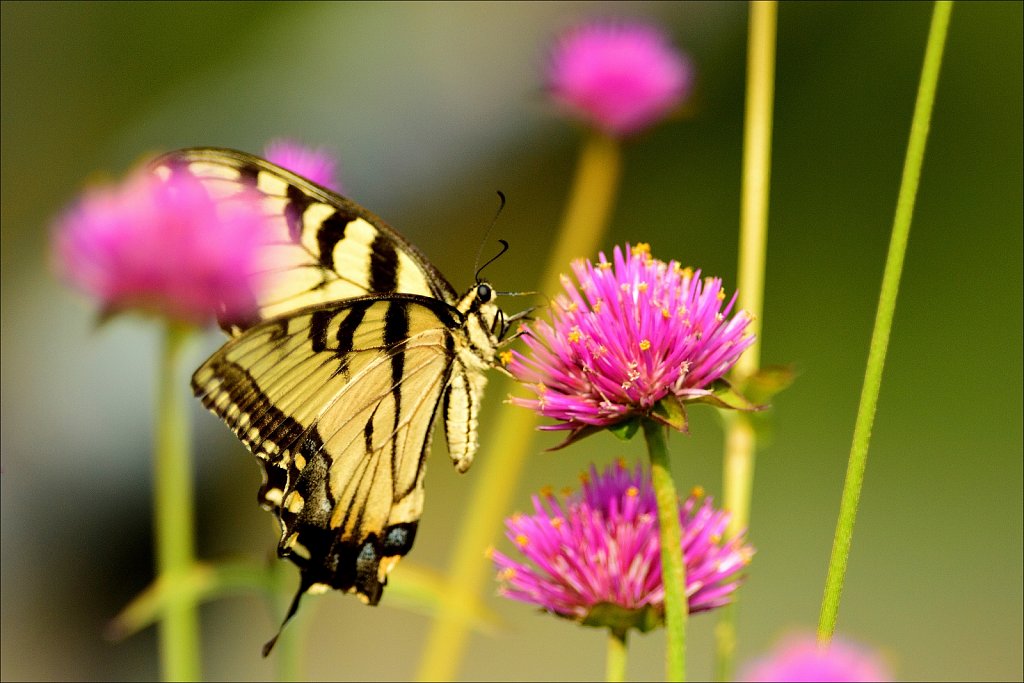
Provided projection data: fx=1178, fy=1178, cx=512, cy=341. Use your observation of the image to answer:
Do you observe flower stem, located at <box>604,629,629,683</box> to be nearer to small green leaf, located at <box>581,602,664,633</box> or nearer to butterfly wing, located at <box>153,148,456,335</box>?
small green leaf, located at <box>581,602,664,633</box>

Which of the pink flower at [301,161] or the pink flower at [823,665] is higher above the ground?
the pink flower at [301,161]

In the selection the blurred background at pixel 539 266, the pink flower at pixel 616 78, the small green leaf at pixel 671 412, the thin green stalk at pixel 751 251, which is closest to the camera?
the small green leaf at pixel 671 412

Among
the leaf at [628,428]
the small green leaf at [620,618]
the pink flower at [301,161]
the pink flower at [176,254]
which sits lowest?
the small green leaf at [620,618]

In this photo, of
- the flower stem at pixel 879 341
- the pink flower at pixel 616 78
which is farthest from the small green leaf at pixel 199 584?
the pink flower at pixel 616 78

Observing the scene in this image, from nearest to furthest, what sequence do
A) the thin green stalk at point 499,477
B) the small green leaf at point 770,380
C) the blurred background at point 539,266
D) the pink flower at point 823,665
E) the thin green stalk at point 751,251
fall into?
the pink flower at point 823,665 → the small green leaf at point 770,380 → the thin green stalk at point 751,251 → the thin green stalk at point 499,477 → the blurred background at point 539,266

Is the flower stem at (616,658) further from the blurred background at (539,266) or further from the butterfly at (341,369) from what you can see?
the blurred background at (539,266)

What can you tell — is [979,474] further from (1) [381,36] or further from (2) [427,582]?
(2) [427,582]
